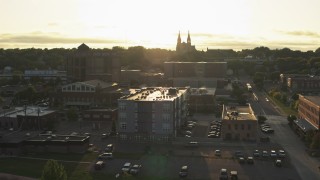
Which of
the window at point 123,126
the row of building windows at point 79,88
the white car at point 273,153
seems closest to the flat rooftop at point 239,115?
the white car at point 273,153

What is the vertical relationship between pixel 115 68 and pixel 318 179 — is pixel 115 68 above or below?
above

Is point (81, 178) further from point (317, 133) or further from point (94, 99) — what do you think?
point (94, 99)

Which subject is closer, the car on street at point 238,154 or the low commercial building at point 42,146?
the car on street at point 238,154

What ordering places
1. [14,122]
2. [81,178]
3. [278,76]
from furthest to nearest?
[278,76]
[14,122]
[81,178]

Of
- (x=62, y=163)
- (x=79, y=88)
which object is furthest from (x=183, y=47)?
(x=62, y=163)

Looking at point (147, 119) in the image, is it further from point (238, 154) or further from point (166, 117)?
point (238, 154)

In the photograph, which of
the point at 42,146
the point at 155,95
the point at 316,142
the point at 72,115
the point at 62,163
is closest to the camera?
the point at 62,163

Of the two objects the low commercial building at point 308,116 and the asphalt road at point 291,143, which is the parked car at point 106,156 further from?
the low commercial building at point 308,116

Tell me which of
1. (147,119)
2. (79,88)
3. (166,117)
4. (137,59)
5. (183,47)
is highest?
(183,47)

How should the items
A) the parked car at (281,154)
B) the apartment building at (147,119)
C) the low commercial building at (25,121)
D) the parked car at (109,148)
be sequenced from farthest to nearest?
1. the low commercial building at (25,121)
2. the apartment building at (147,119)
3. the parked car at (109,148)
4. the parked car at (281,154)

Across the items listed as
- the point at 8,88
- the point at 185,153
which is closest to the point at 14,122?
the point at 185,153

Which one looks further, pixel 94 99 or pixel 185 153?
pixel 94 99
